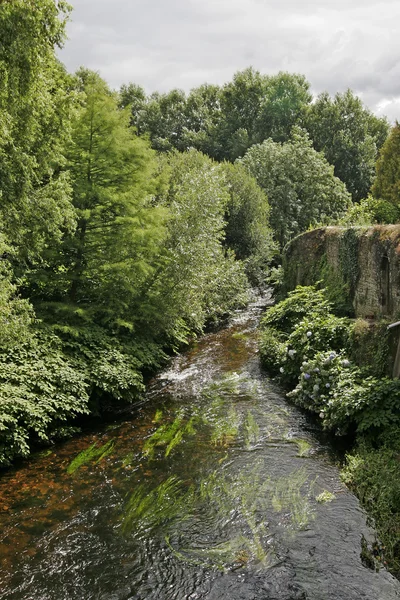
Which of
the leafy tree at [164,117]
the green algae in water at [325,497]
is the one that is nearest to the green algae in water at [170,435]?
the green algae in water at [325,497]

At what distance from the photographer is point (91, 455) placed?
29.4 feet

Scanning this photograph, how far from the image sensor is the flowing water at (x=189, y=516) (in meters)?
5.61

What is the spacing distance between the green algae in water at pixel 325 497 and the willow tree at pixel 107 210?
252 inches

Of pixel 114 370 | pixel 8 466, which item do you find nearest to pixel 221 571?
pixel 8 466

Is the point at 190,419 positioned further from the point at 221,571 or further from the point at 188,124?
the point at 188,124

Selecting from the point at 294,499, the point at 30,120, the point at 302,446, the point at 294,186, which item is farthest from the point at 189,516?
the point at 294,186

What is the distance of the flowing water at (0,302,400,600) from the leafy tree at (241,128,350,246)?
2365cm

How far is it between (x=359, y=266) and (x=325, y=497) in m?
6.97

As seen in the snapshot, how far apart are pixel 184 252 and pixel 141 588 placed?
9798 mm

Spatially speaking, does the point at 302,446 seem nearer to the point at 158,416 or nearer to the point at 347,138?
the point at 158,416

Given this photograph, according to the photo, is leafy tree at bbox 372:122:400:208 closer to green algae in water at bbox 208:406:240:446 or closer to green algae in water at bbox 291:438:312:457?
green algae in water at bbox 208:406:240:446

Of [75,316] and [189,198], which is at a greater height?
[189,198]

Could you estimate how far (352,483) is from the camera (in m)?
7.55

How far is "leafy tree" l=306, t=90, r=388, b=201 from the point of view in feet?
151
